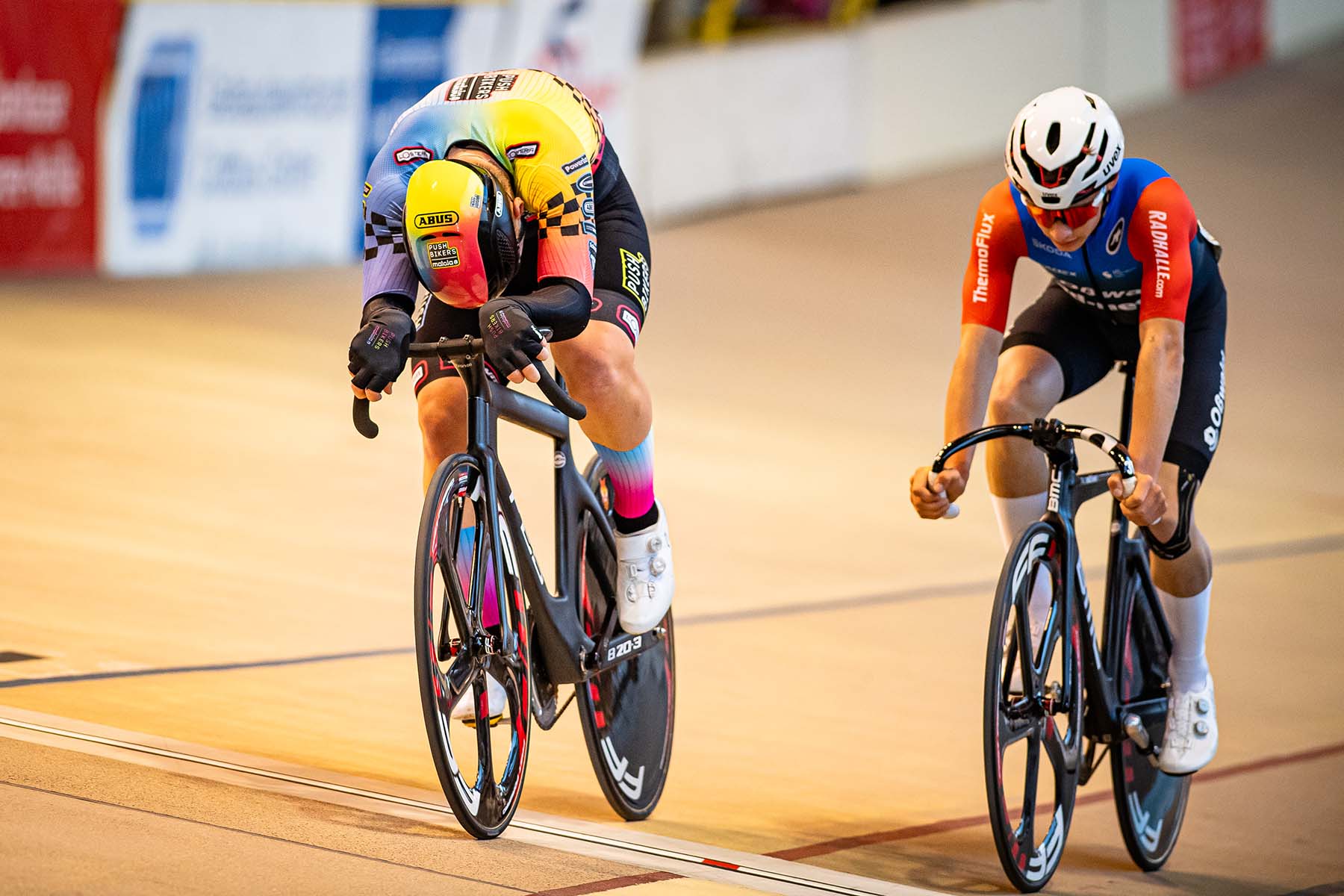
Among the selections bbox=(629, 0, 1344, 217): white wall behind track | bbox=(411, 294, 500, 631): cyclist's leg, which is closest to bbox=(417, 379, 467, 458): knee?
bbox=(411, 294, 500, 631): cyclist's leg

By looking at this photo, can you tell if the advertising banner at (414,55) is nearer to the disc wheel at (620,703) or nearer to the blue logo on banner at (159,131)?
the blue logo on banner at (159,131)

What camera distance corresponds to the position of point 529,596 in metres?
3.69

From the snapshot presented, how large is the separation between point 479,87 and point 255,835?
4.74ft

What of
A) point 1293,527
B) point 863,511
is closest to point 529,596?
point 863,511

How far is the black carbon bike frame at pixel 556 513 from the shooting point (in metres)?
3.46

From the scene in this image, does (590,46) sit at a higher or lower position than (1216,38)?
lower

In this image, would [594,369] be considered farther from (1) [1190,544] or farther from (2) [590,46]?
(2) [590,46]

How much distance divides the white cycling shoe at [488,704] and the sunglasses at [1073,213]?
146 centimetres

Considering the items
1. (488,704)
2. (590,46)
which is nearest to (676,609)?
(488,704)

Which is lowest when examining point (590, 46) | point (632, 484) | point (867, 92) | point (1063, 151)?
point (632, 484)

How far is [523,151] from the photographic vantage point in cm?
353

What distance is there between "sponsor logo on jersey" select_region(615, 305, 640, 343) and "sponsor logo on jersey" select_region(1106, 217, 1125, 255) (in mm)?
1016

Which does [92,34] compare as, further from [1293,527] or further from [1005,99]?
[1005,99]

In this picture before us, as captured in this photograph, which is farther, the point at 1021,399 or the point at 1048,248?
the point at 1021,399
